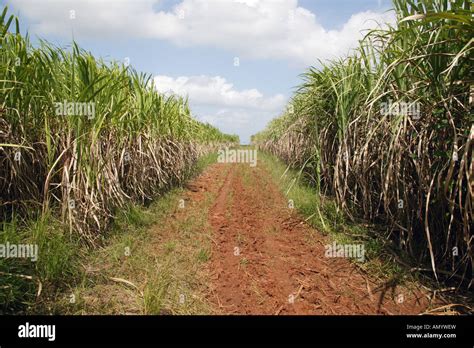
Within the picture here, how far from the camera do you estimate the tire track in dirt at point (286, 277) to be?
96.9 inches

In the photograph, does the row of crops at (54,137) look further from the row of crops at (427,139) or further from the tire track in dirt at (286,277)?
the row of crops at (427,139)

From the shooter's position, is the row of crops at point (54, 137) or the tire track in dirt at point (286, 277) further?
the row of crops at point (54, 137)

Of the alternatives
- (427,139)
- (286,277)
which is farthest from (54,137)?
(427,139)

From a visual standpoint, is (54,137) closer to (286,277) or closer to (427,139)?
(286,277)

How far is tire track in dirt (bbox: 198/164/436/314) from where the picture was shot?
2.46 meters

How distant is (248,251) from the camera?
3.55 metres

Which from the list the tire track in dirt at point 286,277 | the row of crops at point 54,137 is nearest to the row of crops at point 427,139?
the tire track in dirt at point 286,277

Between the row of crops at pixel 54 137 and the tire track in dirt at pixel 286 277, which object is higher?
the row of crops at pixel 54 137

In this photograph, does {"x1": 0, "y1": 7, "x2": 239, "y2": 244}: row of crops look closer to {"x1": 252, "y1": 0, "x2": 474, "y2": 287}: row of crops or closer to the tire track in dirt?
the tire track in dirt

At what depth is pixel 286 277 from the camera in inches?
116

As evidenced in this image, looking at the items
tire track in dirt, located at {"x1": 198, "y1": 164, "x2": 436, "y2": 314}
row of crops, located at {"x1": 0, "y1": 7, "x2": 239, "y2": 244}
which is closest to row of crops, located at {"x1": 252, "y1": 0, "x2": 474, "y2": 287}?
tire track in dirt, located at {"x1": 198, "y1": 164, "x2": 436, "y2": 314}

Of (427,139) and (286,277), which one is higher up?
(427,139)
